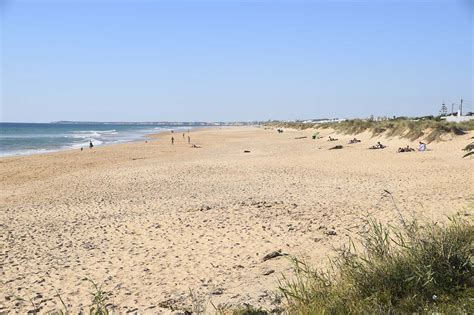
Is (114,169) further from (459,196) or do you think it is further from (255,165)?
(459,196)

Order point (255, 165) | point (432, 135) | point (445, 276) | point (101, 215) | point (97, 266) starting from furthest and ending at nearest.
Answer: point (432, 135) → point (255, 165) → point (101, 215) → point (97, 266) → point (445, 276)

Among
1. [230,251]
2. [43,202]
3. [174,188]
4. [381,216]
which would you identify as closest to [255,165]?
[174,188]

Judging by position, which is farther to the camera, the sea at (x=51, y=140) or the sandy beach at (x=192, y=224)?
the sea at (x=51, y=140)

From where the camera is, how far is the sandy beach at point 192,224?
5.37 m

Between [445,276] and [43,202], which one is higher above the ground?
[445,276]

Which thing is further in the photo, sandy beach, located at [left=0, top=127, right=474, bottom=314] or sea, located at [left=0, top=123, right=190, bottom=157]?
sea, located at [left=0, top=123, right=190, bottom=157]

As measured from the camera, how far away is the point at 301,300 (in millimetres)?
3359

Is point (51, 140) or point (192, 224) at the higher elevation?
point (192, 224)

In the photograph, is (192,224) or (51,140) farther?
(51,140)

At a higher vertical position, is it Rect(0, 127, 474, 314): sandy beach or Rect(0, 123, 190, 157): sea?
Rect(0, 127, 474, 314): sandy beach

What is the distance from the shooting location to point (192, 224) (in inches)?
337

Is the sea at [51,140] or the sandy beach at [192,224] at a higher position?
the sandy beach at [192,224]

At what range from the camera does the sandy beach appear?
5.37 meters

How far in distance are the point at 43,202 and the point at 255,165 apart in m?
9.34
